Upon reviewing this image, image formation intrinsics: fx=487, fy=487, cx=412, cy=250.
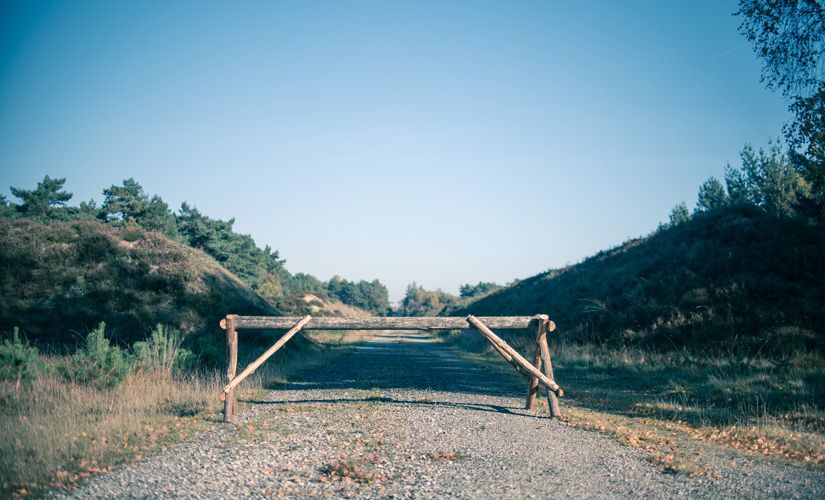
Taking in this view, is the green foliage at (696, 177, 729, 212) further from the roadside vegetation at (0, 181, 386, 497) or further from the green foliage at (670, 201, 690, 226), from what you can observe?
the roadside vegetation at (0, 181, 386, 497)

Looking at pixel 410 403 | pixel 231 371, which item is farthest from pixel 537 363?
pixel 231 371

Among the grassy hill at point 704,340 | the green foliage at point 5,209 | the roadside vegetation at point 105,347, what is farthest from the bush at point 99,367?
the green foliage at point 5,209

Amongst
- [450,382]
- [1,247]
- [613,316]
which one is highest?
[1,247]

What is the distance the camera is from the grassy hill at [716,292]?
16.2m

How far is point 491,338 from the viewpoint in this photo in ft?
31.7

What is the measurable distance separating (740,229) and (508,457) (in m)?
23.3

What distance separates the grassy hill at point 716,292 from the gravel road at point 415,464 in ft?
36.3

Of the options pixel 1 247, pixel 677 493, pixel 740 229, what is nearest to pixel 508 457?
pixel 677 493

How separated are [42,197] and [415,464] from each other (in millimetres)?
60202

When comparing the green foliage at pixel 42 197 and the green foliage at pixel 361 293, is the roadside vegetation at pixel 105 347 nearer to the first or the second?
the green foliage at pixel 42 197

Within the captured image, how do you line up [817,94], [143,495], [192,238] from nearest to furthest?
[143,495] → [817,94] → [192,238]

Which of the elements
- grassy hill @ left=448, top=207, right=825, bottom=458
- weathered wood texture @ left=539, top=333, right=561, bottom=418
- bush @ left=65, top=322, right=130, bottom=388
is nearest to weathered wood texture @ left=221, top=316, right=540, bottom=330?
weathered wood texture @ left=539, top=333, right=561, bottom=418

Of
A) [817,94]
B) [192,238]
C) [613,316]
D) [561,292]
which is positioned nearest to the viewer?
[817,94]

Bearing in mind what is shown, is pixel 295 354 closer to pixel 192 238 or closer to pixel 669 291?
pixel 669 291
